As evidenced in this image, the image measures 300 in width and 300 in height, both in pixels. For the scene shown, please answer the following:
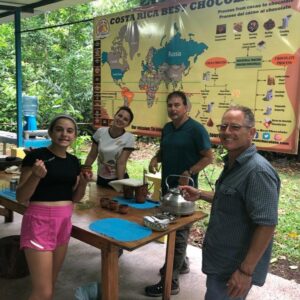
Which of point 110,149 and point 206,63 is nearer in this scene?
point 110,149

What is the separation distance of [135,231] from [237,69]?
1.73m

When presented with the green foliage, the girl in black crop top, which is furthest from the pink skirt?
the green foliage

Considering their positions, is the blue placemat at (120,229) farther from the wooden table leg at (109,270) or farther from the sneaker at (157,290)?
the sneaker at (157,290)

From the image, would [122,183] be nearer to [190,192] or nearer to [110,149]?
[110,149]

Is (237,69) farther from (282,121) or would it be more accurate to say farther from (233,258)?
(233,258)

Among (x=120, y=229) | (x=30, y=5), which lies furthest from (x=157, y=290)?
(x=30, y=5)

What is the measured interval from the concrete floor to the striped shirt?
4.61 feet

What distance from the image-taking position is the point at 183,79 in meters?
3.52

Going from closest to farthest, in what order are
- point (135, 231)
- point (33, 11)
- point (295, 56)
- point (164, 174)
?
point (135, 231), point (295, 56), point (164, 174), point (33, 11)

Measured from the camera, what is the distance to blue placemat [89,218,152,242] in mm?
2115

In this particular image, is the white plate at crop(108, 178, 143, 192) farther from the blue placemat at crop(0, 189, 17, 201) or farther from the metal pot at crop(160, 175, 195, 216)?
the blue placemat at crop(0, 189, 17, 201)

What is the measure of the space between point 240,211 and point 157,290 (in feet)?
5.36

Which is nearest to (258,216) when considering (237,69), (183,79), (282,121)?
(282,121)

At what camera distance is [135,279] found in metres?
3.32
